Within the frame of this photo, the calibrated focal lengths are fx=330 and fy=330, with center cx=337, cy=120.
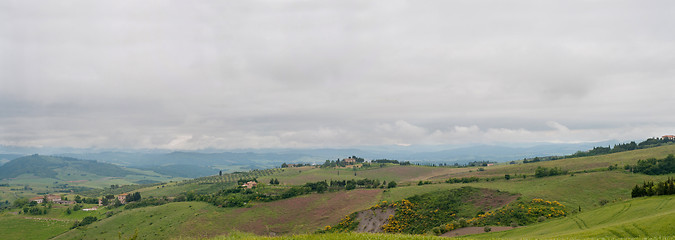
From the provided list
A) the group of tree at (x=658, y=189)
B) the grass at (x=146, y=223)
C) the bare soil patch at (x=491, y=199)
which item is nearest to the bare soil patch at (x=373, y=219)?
the bare soil patch at (x=491, y=199)

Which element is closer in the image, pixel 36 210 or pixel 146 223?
pixel 146 223

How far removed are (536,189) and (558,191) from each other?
17.3ft

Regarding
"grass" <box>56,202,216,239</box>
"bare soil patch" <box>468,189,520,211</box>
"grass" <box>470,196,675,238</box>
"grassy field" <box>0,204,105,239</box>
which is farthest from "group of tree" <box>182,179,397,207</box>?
"grass" <box>470,196,675,238</box>

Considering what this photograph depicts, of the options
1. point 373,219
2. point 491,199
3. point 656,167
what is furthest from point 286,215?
point 656,167

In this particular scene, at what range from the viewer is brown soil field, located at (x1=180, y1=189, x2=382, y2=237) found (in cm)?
9438

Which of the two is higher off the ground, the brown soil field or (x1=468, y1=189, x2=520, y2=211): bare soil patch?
(x1=468, y1=189, x2=520, y2=211): bare soil patch

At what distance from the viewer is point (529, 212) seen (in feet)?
217

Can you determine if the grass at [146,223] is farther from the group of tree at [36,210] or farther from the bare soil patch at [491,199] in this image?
the bare soil patch at [491,199]

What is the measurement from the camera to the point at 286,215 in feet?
352

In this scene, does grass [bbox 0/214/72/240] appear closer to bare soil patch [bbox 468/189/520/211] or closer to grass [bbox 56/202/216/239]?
grass [bbox 56/202/216/239]

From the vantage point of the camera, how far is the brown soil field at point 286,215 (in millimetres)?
94375

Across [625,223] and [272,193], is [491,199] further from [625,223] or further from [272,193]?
[272,193]

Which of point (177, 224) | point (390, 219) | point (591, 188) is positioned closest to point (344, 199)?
point (390, 219)

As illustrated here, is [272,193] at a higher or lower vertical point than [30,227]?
higher
